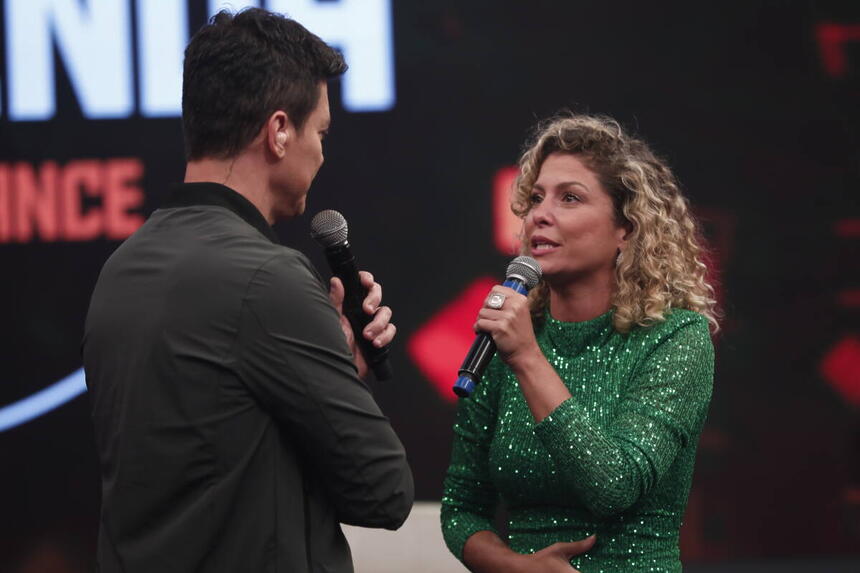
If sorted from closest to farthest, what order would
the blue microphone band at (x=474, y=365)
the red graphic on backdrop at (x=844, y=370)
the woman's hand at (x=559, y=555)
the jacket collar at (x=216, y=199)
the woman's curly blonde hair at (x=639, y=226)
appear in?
the jacket collar at (x=216, y=199) < the blue microphone band at (x=474, y=365) < the woman's hand at (x=559, y=555) < the woman's curly blonde hair at (x=639, y=226) < the red graphic on backdrop at (x=844, y=370)

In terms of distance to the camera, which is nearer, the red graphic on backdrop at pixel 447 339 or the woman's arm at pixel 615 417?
the woman's arm at pixel 615 417

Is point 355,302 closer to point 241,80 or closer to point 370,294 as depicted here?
point 370,294

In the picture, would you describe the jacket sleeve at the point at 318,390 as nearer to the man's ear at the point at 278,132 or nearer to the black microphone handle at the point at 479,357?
the man's ear at the point at 278,132

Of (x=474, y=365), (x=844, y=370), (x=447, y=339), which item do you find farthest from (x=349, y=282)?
(x=844, y=370)

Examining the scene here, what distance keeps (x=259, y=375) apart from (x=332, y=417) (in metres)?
0.11

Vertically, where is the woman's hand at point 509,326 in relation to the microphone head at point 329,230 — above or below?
below

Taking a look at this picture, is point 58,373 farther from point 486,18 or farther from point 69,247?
point 486,18

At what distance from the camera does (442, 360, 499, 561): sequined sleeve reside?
2061 millimetres

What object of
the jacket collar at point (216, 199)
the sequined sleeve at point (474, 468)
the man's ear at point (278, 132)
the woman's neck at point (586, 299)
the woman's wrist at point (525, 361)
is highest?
the man's ear at point (278, 132)

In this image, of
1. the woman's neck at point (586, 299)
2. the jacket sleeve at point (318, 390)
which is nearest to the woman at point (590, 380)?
the woman's neck at point (586, 299)

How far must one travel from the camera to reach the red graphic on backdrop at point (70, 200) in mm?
3305

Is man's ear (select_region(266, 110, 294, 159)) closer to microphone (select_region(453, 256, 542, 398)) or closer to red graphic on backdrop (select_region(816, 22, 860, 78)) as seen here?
microphone (select_region(453, 256, 542, 398))

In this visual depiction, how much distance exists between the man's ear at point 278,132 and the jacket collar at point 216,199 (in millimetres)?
88

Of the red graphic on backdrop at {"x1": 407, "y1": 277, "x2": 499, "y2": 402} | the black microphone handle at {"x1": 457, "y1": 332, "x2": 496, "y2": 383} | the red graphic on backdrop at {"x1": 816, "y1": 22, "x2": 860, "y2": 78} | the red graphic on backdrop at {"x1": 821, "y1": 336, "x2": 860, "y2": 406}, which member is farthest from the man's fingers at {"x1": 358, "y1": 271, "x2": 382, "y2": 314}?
the red graphic on backdrop at {"x1": 816, "y1": 22, "x2": 860, "y2": 78}
